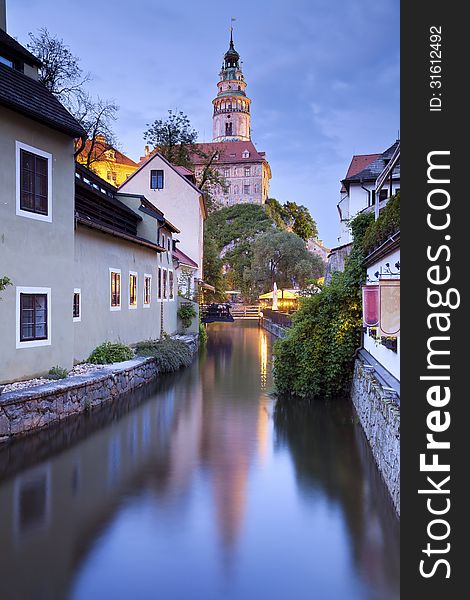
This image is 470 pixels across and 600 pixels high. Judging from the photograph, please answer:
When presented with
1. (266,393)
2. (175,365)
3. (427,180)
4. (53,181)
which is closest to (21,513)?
(427,180)

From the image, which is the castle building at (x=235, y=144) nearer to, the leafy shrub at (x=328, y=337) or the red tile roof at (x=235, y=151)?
the red tile roof at (x=235, y=151)

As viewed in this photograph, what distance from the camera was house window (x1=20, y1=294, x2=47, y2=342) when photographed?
10.5 m

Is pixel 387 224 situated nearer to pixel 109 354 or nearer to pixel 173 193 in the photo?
pixel 109 354

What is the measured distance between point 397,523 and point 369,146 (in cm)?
6685

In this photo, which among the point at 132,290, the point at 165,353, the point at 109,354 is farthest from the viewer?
the point at 132,290

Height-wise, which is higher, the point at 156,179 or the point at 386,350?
the point at 156,179

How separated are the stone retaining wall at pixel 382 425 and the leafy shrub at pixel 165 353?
8.19m

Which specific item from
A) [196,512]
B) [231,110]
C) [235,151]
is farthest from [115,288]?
[231,110]

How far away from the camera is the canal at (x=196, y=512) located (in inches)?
196

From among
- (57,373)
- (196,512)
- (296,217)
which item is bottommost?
(196,512)

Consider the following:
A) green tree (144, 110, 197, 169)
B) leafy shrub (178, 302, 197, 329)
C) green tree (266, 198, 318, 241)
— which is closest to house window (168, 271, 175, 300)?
leafy shrub (178, 302, 197, 329)

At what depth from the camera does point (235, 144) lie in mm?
101688

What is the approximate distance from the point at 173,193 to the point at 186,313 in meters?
8.92

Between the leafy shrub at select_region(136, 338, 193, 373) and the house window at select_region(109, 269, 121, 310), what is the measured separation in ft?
5.91
